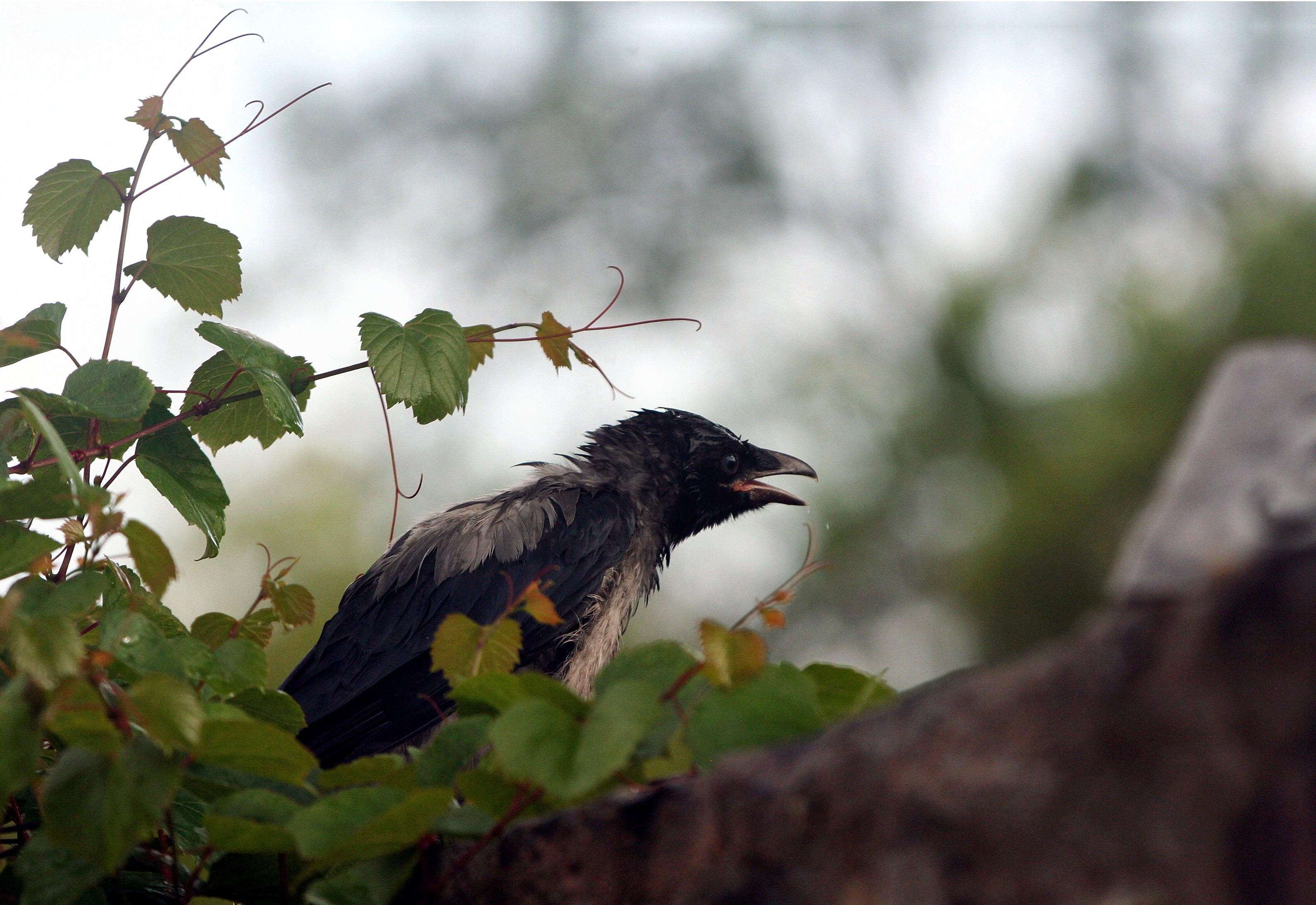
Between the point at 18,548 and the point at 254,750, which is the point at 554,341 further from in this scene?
the point at 254,750

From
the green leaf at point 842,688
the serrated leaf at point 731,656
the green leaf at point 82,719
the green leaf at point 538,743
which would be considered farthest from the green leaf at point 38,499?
the green leaf at point 842,688

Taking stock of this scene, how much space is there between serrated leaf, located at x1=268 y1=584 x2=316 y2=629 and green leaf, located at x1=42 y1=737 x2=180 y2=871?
56 centimetres

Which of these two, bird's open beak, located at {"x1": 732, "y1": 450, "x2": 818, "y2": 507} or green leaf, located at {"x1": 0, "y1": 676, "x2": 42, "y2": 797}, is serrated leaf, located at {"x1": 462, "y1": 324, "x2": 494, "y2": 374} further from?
bird's open beak, located at {"x1": 732, "y1": 450, "x2": 818, "y2": 507}

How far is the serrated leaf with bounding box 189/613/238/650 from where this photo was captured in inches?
68.3

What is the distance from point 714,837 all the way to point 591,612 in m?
2.67

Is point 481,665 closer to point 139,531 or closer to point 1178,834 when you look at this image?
point 139,531

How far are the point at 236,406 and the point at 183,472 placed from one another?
27 cm

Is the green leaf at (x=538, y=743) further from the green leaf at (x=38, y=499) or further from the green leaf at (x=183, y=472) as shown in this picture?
the green leaf at (x=183, y=472)

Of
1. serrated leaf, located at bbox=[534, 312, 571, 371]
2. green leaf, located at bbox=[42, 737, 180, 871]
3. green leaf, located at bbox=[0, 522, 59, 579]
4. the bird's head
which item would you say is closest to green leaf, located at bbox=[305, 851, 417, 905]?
green leaf, located at bbox=[42, 737, 180, 871]

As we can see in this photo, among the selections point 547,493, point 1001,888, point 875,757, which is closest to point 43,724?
point 875,757

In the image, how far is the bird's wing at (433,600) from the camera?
3.39 metres

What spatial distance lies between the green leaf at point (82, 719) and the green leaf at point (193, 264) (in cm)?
130

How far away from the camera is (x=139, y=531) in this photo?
55.2 inches

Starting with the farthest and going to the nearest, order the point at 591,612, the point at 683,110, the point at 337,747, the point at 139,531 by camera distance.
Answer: the point at 683,110, the point at 591,612, the point at 337,747, the point at 139,531
